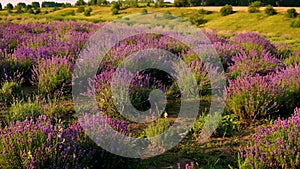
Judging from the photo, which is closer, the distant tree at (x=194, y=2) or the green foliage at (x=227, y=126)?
the green foliage at (x=227, y=126)

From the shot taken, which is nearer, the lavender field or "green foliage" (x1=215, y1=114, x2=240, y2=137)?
the lavender field

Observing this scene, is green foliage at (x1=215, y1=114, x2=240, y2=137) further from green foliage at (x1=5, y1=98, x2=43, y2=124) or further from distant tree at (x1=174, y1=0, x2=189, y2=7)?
distant tree at (x1=174, y1=0, x2=189, y2=7)

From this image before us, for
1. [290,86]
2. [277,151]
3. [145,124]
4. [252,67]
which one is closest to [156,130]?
A: [145,124]

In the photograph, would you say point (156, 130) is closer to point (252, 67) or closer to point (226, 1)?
point (252, 67)

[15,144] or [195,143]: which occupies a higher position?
[15,144]

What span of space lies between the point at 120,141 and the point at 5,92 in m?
2.72

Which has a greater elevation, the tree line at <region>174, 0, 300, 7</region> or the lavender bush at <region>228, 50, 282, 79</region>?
the tree line at <region>174, 0, 300, 7</region>

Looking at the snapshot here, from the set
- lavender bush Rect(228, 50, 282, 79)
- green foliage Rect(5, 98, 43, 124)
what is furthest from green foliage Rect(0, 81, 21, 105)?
lavender bush Rect(228, 50, 282, 79)

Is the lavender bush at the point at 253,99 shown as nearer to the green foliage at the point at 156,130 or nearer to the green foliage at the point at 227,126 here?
the green foliage at the point at 227,126

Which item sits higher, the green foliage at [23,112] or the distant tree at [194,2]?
the distant tree at [194,2]

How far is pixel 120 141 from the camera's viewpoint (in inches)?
123

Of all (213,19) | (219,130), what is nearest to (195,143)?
(219,130)

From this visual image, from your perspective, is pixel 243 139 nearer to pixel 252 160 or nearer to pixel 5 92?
pixel 252 160

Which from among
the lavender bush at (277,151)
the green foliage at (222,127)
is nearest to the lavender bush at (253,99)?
the green foliage at (222,127)
